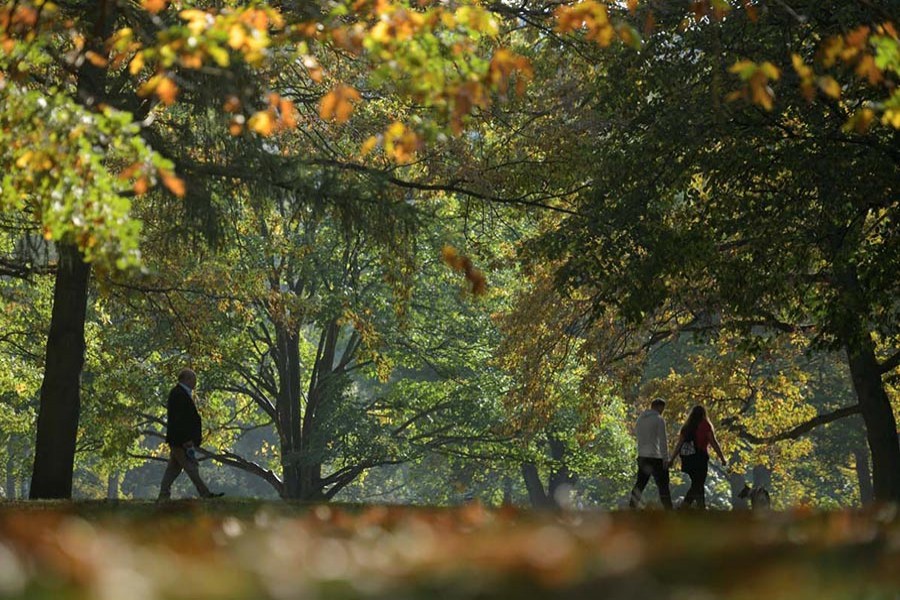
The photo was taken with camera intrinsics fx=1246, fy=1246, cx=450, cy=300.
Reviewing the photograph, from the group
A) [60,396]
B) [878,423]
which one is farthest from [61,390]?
[878,423]

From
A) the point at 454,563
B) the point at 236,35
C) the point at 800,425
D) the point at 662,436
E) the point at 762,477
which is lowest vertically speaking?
the point at 454,563

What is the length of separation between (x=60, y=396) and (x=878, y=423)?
42.3 feet

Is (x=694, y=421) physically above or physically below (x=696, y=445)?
above

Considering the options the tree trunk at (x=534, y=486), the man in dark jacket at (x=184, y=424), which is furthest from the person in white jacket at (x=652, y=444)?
the tree trunk at (x=534, y=486)

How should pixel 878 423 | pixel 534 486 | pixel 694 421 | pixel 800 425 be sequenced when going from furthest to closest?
pixel 534 486, pixel 800 425, pixel 878 423, pixel 694 421

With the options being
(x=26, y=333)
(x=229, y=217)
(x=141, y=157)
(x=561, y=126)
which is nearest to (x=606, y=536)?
(x=141, y=157)

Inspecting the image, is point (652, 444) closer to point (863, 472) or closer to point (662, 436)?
point (662, 436)

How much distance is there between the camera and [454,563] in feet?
11.5

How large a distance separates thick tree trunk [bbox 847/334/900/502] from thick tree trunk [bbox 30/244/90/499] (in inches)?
475

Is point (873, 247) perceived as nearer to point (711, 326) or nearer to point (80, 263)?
point (711, 326)

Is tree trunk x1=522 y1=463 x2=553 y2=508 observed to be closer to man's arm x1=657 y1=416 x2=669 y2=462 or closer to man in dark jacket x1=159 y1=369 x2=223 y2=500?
man's arm x1=657 y1=416 x2=669 y2=462

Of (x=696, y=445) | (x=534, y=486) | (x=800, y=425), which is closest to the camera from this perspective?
(x=696, y=445)

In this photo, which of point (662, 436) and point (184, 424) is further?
point (662, 436)

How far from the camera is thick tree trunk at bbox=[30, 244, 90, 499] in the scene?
54.9ft
